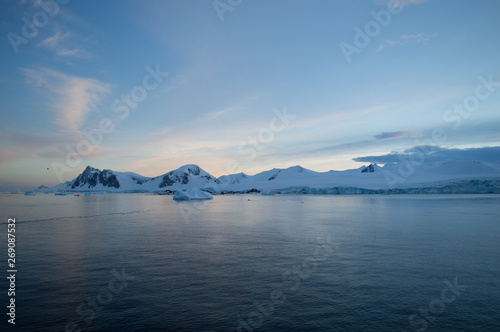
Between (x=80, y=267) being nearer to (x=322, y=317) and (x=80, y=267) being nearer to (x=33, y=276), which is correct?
(x=33, y=276)

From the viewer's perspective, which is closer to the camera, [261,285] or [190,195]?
[261,285]

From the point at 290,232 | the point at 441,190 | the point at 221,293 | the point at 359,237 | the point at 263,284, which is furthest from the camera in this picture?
the point at 441,190

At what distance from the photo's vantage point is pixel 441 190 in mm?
63531

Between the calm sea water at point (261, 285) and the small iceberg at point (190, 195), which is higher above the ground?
the small iceberg at point (190, 195)

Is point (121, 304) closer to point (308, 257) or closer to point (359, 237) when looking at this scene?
point (308, 257)

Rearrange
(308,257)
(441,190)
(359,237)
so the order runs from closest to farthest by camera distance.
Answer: (308,257)
(359,237)
(441,190)

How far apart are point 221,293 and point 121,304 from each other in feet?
7.09

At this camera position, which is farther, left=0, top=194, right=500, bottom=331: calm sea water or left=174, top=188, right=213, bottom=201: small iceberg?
left=174, top=188, right=213, bottom=201: small iceberg

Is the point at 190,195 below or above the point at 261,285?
above

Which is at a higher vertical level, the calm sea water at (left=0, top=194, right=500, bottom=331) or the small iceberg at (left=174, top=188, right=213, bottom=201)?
the small iceberg at (left=174, top=188, right=213, bottom=201)

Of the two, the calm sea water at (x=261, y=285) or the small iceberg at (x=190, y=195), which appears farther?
the small iceberg at (x=190, y=195)

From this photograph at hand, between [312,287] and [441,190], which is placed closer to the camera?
[312,287]

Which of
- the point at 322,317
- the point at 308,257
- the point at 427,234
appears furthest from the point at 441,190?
the point at 322,317

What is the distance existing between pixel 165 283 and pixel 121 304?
4.39 feet
